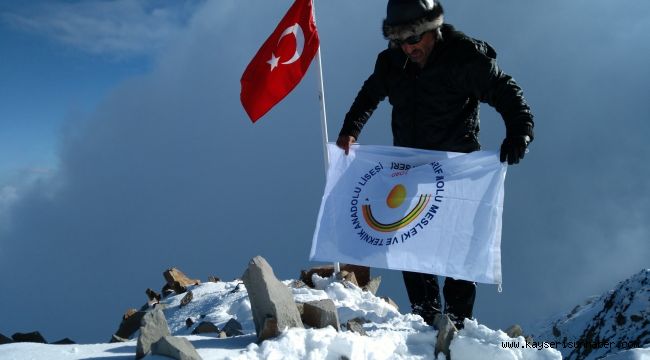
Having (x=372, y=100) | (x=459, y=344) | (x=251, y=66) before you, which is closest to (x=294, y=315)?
(x=459, y=344)

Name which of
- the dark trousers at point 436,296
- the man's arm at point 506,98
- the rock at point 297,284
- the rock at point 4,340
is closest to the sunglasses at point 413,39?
the man's arm at point 506,98

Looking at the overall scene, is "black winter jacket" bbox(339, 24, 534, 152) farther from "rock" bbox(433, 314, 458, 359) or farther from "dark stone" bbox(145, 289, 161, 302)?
A: "dark stone" bbox(145, 289, 161, 302)

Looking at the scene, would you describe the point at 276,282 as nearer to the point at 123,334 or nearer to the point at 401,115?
the point at 401,115

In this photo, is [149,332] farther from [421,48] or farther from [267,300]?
[421,48]

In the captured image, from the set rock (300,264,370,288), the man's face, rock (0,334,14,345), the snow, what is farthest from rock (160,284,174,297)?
the man's face

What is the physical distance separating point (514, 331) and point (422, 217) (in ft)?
4.09

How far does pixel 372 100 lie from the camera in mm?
5469

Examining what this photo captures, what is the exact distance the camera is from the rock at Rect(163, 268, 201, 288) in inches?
313

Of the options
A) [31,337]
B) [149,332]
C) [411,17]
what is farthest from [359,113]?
[31,337]

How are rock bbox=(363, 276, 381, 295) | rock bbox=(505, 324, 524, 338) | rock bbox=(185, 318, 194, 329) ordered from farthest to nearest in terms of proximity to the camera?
rock bbox=(363, 276, 381, 295), rock bbox=(185, 318, 194, 329), rock bbox=(505, 324, 524, 338)

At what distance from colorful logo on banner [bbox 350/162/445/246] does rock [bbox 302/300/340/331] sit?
3.14 ft

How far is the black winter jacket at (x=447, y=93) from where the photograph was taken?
176 inches

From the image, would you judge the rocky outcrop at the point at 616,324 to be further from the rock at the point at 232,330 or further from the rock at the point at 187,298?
the rock at the point at 232,330

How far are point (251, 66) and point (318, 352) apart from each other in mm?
4222
